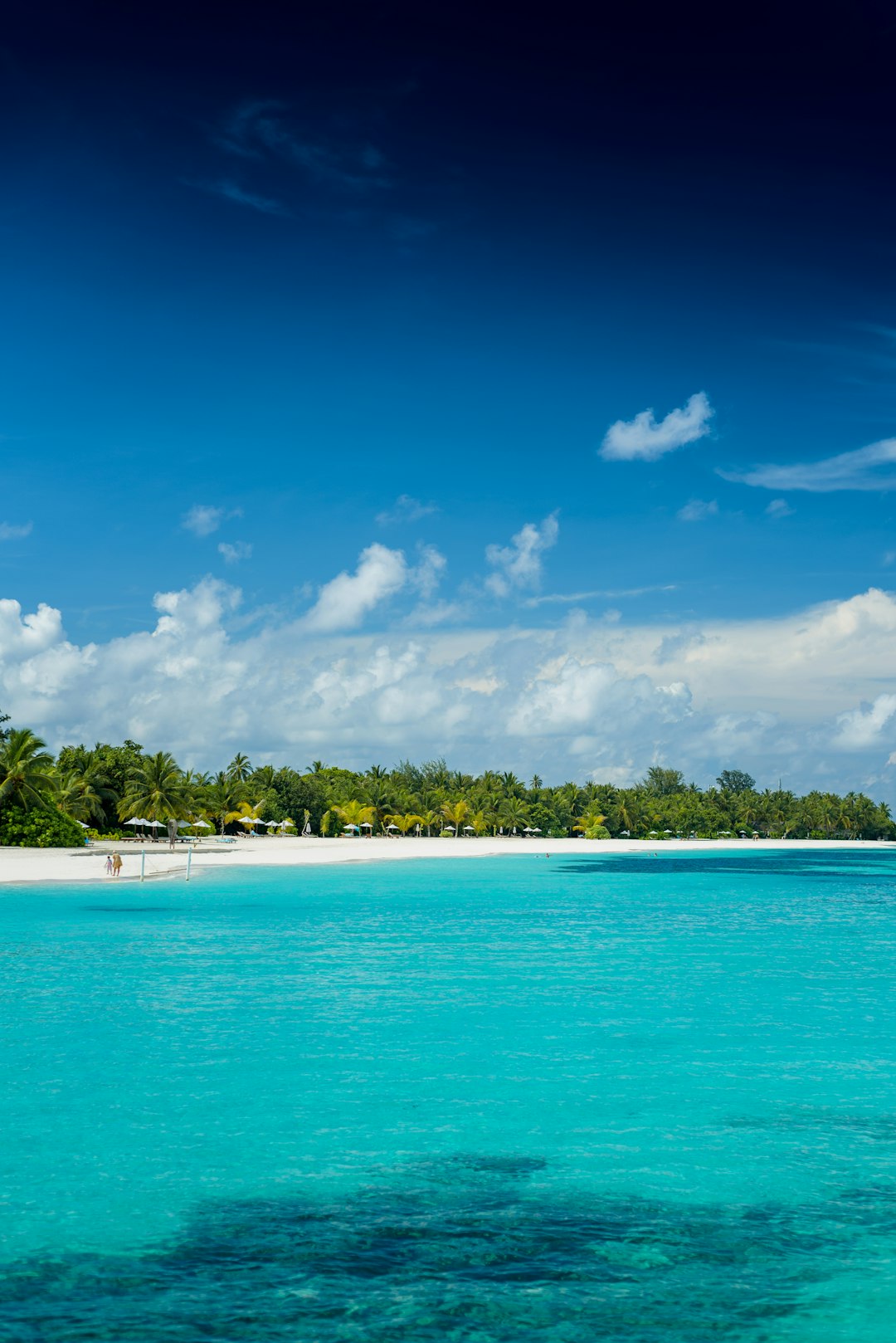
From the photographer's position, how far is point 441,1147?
14539mm

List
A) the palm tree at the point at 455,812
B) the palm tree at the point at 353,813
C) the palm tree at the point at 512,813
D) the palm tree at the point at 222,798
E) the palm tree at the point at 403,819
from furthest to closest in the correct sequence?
the palm tree at the point at 512,813 → the palm tree at the point at 455,812 → the palm tree at the point at 403,819 → the palm tree at the point at 353,813 → the palm tree at the point at 222,798

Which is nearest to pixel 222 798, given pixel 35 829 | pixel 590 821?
pixel 35 829

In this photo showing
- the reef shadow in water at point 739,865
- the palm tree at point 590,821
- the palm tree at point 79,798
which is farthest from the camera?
the palm tree at point 590,821

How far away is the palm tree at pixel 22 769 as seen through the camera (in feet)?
252

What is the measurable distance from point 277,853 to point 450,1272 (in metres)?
89.7

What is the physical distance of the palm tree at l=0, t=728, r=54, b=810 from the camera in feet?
252

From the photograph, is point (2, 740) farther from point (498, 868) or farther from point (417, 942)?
point (417, 942)

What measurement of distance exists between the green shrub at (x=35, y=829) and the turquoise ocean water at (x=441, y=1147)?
5021 centimetres

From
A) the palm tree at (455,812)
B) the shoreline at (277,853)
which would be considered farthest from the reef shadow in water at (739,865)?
the palm tree at (455,812)

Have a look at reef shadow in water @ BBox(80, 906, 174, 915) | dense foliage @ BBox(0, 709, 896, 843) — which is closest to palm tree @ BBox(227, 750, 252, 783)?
dense foliage @ BBox(0, 709, 896, 843)

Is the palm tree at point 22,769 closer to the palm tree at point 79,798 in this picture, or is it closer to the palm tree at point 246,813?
the palm tree at point 79,798

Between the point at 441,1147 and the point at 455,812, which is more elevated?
the point at 455,812

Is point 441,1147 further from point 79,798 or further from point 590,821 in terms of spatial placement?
point 590,821

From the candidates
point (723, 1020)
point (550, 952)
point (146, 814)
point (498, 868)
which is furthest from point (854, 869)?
point (723, 1020)
